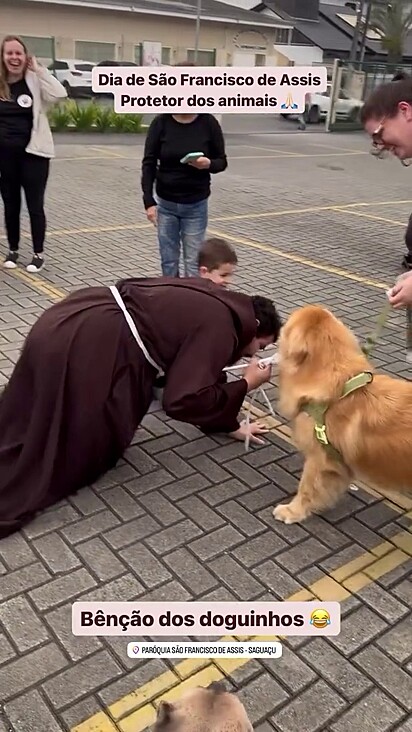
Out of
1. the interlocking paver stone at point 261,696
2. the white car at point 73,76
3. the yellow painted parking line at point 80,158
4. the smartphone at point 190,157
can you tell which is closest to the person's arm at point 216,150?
the smartphone at point 190,157

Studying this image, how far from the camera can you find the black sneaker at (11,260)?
6418 mm

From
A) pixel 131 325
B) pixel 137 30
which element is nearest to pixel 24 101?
pixel 131 325

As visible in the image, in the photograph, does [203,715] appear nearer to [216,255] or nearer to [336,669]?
[336,669]

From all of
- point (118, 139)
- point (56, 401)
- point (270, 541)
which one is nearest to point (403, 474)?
point (270, 541)

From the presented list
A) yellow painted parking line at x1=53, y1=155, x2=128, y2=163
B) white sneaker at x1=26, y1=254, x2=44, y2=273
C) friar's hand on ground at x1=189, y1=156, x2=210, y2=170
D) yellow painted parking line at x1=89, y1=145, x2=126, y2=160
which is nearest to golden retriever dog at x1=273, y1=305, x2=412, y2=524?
friar's hand on ground at x1=189, y1=156, x2=210, y2=170

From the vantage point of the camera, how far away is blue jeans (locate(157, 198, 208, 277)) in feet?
16.6

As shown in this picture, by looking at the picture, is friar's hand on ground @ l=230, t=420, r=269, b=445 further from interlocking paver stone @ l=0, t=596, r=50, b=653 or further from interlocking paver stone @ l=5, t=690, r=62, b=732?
interlocking paver stone @ l=5, t=690, r=62, b=732

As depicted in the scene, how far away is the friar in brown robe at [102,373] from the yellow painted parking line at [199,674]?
944mm

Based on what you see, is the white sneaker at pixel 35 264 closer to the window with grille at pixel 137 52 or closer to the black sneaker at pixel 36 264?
the black sneaker at pixel 36 264

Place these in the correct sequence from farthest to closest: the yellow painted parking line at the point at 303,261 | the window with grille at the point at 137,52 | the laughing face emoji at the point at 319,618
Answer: the window with grille at the point at 137,52 → the yellow painted parking line at the point at 303,261 → the laughing face emoji at the point at 319,618

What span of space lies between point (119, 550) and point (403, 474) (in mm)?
1297

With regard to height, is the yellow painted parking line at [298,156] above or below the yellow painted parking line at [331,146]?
below

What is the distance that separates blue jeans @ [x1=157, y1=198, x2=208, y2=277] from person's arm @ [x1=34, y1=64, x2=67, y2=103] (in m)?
1.61

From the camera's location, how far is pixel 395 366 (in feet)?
15.6
